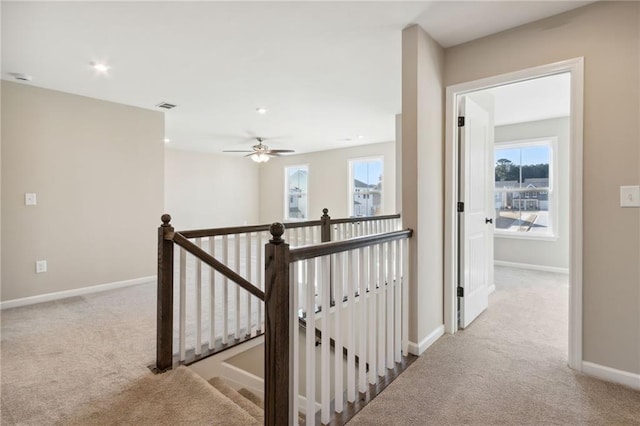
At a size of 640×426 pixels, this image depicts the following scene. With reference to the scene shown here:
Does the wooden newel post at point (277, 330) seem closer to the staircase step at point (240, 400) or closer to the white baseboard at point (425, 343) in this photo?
the staircase step at point (240, 400)

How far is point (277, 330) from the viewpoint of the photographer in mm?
1389

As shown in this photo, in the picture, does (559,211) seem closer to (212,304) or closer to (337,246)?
(337,246)

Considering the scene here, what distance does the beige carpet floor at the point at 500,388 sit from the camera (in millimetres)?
1692

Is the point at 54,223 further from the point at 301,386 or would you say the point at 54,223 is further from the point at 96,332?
the point at 301,386

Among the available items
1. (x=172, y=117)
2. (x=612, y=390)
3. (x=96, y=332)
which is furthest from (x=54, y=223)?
(x=612, y=390)

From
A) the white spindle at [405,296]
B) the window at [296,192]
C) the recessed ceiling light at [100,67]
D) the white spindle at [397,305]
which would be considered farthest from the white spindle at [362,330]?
the window at [296,192]

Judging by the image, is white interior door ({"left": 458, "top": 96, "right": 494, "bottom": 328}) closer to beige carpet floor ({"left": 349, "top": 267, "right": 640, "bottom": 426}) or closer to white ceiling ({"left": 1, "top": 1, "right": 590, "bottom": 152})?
beige carpet floor ({"left": 349, "top": 267, "right": 640, "bottom": 426})

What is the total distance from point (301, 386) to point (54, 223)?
3232 mm

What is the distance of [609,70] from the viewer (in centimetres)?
202

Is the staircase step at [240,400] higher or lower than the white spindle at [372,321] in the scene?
lower


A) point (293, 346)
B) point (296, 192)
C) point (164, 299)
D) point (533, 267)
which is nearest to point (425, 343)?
point (293, 346)

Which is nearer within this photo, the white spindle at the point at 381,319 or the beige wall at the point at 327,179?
the white spindle at the point at 381,319

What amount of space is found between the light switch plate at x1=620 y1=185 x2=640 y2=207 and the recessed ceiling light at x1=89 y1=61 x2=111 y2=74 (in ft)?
13.7

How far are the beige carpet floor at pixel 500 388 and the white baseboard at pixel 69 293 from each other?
3.64 meters
